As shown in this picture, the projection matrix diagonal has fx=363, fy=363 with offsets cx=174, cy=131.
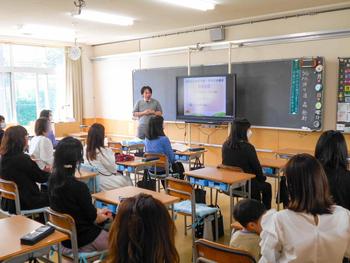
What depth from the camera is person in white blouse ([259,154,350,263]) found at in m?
1.78

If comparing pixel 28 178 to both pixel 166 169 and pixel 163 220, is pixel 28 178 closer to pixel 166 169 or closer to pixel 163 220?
pixel 166 169

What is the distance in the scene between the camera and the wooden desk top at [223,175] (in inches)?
139

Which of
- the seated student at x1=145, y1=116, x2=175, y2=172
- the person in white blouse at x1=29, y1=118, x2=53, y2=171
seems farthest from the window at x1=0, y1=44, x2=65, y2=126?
the seated student at x1=145, y1=116, x2=175, y2=172

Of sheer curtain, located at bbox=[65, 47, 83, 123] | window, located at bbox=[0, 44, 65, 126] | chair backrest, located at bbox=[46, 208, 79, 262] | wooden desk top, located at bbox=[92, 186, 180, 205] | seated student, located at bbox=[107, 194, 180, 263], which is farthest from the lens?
sheer curtain, located at bbox=[65, 47, 83, 123]

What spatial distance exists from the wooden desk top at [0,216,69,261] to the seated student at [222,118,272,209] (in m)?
2.38

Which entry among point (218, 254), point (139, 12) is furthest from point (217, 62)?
point (218, 254)

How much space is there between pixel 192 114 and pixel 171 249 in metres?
6.14

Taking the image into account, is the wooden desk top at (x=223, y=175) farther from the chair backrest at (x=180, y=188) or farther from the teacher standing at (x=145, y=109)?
the teacher standing at (x=145, y=109)

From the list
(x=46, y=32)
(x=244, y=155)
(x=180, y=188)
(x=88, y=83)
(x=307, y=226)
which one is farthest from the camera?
(x=88, y=83)

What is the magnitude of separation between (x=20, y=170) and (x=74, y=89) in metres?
6.38

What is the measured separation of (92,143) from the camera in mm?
3850

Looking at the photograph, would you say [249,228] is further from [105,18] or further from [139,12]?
[105,18]

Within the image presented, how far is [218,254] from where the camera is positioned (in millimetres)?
1922

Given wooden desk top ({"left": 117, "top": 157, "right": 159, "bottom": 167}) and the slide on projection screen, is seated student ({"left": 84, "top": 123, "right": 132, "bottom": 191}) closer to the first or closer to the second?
wooden desk top ({"left": 117, "top": 157, "right": 159, "bottom": 167})
